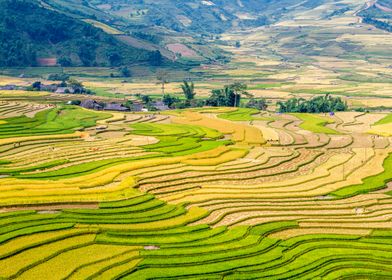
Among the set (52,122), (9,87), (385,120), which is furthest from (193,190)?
(9,87)

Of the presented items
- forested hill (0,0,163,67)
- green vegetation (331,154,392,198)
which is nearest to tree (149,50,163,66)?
forested hill (0,0,163,67)

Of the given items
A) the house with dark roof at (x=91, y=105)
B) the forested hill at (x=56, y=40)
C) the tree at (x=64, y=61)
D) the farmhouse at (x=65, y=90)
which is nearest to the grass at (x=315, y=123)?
the house with dark roof at (x=91, y=105)

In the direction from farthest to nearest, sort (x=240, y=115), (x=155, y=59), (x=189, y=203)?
1. (x=155, y=59)
2. (x=240, y=115)
3. (x=189, y=203)

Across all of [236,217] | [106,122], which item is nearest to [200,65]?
[106,122]

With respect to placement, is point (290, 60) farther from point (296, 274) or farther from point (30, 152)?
point (296, 274)

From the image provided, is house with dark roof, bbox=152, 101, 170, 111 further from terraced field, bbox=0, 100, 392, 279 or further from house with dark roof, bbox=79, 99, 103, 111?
terraced field, bbox=0, 100, 392, 279

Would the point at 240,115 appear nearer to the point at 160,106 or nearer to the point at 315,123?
the point at 315,123
